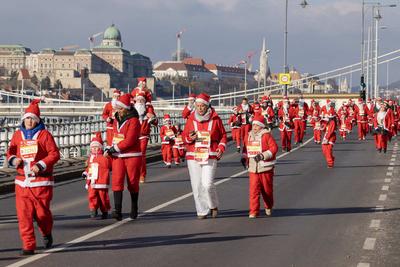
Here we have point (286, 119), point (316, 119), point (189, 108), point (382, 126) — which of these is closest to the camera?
point (189, 108)

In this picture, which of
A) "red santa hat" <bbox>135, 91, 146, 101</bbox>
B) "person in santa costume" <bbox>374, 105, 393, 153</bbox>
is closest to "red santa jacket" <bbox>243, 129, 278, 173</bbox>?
"red santa hat" <bbox>135, 91, 146, 101</bbox>

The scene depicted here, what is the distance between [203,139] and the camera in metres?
→ 13.8

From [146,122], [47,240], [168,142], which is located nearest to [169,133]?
[168,142]

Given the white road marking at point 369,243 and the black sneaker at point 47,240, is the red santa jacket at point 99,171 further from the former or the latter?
the white road marking at point 369,243

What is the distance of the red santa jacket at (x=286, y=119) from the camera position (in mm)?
32906

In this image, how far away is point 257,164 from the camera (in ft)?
45.8

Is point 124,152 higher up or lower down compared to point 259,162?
higher up

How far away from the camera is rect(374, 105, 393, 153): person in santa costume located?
3189 centimetres

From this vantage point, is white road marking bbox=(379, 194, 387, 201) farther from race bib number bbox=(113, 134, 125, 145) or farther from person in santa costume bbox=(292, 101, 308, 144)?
person in santa costume bbox=(292, 101, 308, 144)

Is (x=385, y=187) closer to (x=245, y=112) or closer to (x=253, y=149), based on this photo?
(x=253, y=149)

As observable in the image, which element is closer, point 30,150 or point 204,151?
point 30,150

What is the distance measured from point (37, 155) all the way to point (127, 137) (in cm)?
301

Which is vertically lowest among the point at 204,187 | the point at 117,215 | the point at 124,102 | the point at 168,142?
the point at 117,215

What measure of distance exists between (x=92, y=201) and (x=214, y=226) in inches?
79.9
